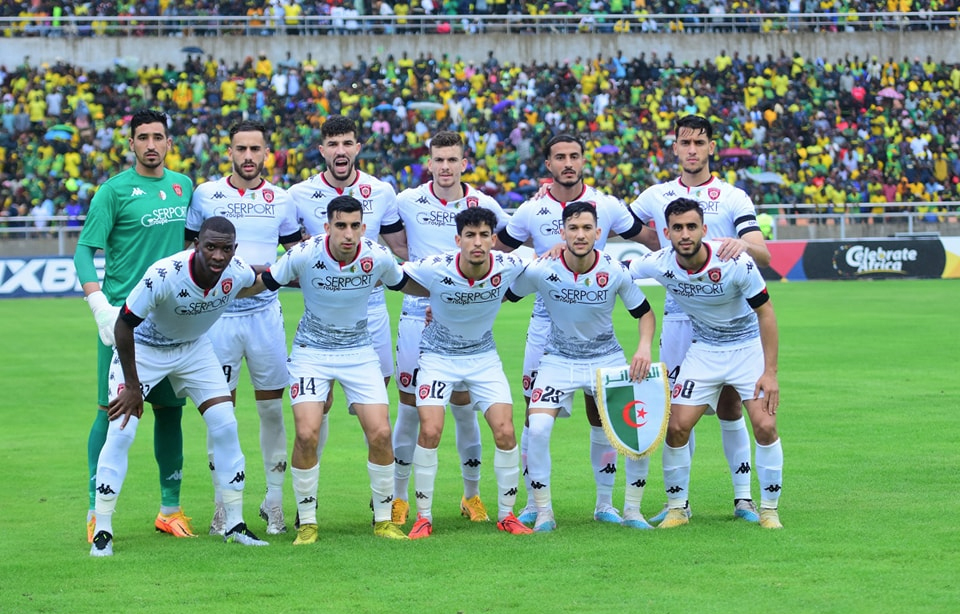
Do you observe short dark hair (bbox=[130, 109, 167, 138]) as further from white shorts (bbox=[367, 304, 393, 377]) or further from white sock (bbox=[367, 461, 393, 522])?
white sock (bbox=[367, 461, 393, 522])

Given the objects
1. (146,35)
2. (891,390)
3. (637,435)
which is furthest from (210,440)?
(146,35)

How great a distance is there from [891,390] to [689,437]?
21.0ft

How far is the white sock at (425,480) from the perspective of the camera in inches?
336

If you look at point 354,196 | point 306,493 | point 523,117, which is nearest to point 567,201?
point 354,196

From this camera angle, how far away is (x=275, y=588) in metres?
6.92

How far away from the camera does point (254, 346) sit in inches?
352

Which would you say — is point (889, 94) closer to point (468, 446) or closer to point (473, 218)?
point (468, 446)

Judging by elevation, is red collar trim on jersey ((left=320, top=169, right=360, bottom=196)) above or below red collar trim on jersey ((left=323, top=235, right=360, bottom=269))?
above

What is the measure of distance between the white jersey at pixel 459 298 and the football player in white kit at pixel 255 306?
3.41 feet

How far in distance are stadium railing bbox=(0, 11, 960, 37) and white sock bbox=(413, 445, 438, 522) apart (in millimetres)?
32356

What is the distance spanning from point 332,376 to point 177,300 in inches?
44.1

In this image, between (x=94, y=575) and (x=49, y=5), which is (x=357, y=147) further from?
(x=49, y=5)

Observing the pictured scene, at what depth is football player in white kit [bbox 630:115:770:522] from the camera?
880cm

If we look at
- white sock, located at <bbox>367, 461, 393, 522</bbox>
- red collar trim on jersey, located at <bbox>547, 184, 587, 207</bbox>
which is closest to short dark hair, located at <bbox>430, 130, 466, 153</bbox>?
red collar trim on jersey, located at <bbox>547, 184, 587, 207</bbox>
